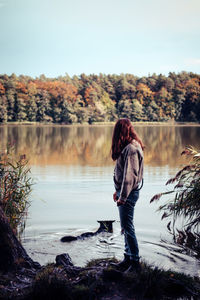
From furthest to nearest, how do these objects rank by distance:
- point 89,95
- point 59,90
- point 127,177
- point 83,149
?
point 89,95
point 59,90
point 83,149
point 127,177

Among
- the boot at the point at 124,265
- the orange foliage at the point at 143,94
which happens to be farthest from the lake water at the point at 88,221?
the orange foliage at the point at 143,94

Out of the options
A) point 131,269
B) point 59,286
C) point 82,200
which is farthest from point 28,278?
point 82,200

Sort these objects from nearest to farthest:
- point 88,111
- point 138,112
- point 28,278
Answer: point 28,278 < point 88,111 < point 138,112

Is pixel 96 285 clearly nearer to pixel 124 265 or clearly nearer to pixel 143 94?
pixel 124 265

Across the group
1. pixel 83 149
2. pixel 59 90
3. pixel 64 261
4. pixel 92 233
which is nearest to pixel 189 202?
pixel 92 233

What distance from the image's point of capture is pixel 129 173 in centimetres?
415

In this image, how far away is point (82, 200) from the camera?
10.5m

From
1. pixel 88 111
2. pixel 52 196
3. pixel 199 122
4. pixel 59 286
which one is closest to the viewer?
pixel 59 286

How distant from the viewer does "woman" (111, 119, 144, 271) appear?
416 centimetres

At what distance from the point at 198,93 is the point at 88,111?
115 ft

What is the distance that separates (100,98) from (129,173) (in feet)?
313

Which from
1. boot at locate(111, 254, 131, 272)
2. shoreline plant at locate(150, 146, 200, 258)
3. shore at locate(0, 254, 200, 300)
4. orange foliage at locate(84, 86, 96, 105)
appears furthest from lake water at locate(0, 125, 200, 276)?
orange foliage at locate(84, 86, 96, 105)

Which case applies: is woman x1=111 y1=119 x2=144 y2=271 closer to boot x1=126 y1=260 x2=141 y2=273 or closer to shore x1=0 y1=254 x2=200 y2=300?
boot x1=126 y1=260 x2=141 y2=273

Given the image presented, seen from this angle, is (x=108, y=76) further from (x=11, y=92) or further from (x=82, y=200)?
(x=82, y=200)
